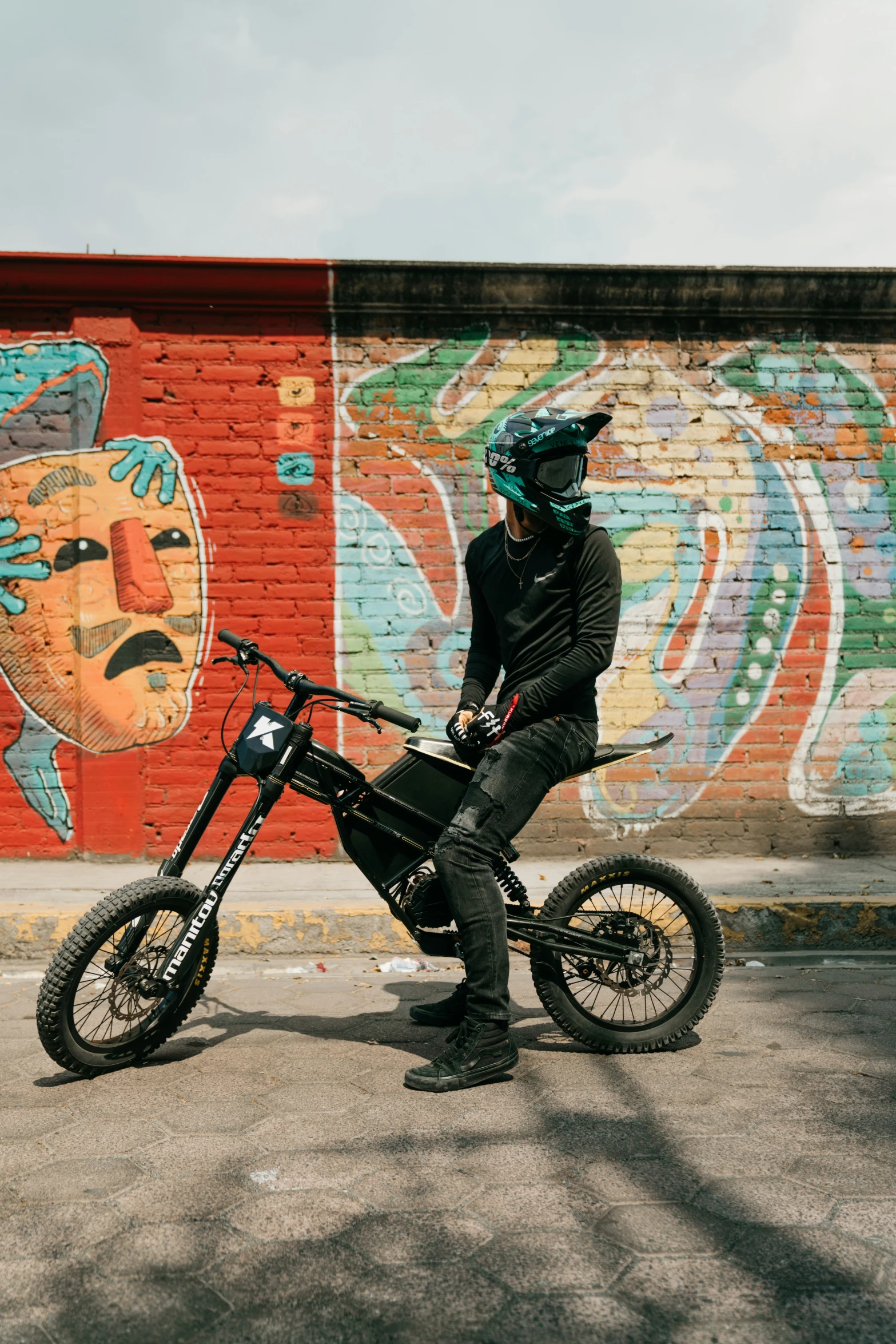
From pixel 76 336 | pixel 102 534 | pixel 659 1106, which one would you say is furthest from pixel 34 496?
pixel 659 1106

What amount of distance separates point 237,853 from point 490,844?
2.66ft

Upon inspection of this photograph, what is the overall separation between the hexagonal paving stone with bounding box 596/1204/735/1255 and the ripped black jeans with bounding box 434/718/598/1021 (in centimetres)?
90

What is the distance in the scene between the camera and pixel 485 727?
10.5 ft

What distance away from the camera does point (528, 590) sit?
3.31 meters

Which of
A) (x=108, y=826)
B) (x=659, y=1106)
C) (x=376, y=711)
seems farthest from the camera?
(x=108, y=826)

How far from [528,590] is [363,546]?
3444mm

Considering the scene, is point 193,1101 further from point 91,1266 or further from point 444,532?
point 444,532

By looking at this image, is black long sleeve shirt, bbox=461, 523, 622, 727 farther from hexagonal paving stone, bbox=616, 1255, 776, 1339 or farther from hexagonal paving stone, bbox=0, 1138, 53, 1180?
hexagonal paving stone, bbox=0, 1138, 53, 1180

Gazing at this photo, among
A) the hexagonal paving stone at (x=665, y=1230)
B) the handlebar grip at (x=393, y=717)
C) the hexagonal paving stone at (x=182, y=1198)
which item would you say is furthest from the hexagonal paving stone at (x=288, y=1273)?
the handlebar grip at (x=393, y=717)

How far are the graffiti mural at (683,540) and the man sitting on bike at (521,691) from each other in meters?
3.23

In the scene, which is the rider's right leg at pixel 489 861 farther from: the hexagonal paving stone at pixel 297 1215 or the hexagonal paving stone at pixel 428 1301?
the hexagonal paving stone at pixel 428 1301

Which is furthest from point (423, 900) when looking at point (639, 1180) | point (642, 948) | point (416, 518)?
point (416, 518)

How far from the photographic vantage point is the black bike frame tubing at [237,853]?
3.18 meters

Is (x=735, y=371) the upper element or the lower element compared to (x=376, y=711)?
upper
